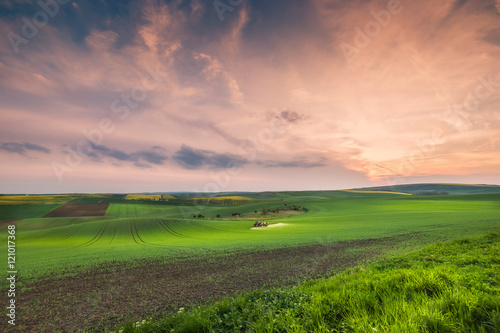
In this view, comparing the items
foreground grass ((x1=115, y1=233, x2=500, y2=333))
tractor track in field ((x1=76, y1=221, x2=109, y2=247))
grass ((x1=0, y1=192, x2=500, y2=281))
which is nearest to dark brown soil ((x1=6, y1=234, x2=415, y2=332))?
grass ((x1=0, y1=192, x2=500, y2=281))

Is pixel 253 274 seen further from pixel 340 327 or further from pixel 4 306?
pixel 4 306

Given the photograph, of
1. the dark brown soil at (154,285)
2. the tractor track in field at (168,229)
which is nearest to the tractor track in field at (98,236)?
the tractor track in field at (168,229)

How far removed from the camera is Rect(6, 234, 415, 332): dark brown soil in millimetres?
10156

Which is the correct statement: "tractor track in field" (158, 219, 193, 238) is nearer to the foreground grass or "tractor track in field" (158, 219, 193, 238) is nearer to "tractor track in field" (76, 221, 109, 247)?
"tractor track in field" (76, 221, 109, 247)

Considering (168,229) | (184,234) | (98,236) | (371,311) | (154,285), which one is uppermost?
(371,311)

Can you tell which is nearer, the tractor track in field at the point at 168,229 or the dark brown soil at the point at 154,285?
the dark brown soil at the point at 154,285

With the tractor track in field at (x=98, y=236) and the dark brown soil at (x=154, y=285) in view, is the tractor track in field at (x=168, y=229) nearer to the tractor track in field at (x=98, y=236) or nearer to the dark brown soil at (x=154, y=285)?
the tractor track in field at (x=98, y=236)

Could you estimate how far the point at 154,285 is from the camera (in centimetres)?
1388

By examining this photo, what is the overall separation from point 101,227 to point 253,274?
54.1 metres

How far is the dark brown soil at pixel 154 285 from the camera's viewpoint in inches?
400

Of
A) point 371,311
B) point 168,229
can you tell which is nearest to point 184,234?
point 168,229

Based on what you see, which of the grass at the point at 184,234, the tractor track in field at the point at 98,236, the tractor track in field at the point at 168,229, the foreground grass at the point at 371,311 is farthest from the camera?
the tractor track in field at the point at 168,229

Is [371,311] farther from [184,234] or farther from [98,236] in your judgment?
[98,236]

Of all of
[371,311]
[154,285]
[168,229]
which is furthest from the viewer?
[168,229]
